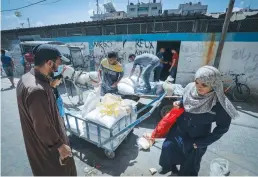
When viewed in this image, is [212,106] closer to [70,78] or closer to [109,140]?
[109,140]

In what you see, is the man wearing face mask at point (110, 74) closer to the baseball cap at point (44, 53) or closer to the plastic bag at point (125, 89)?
the plastic bag at point (125, 89)

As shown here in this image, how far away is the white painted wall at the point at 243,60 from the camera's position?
6.40 m

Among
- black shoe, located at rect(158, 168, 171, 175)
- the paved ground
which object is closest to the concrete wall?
the paved ground

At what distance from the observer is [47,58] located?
1565mm

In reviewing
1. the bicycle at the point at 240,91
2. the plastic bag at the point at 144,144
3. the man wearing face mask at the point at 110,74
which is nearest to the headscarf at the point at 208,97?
the plastic bag at the point at 144,144

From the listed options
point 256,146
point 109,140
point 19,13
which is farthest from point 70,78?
point 19,13

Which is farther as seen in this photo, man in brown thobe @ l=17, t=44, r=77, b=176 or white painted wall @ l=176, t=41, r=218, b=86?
white painted wall @ l=176, t=41, r=218, b=86

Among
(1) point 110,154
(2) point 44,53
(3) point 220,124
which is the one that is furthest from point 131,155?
(2) point 44,53

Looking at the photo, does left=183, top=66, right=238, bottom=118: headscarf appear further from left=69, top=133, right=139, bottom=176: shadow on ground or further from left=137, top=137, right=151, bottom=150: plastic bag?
left=69, top=133, right=139, bottom=176: shadow on ground

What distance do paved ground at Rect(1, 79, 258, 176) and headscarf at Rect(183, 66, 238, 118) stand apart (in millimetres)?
1705

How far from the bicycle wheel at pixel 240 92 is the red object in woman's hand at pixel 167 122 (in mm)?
5738

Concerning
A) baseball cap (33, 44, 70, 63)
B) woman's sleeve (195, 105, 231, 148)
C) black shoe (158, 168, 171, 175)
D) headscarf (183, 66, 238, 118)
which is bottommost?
black shoe (158, 168, 171, 175)

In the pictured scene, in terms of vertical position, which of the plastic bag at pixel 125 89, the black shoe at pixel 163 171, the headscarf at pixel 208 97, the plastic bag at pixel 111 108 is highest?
the headscarf at pixel 208 97

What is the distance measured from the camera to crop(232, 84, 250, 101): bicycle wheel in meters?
6.28
